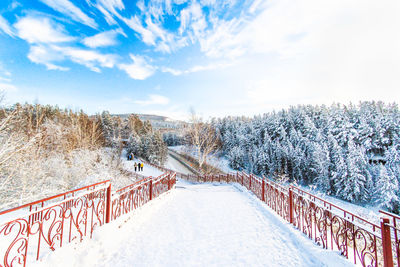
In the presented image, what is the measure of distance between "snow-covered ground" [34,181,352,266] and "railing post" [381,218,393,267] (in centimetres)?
61

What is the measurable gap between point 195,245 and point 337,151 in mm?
32771

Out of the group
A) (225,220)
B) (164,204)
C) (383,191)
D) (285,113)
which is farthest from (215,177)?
(285,113)

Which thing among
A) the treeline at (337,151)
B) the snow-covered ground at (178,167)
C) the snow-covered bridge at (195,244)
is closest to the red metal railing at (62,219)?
the snow-covered bridge at (195,244)

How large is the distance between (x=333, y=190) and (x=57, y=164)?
119 ft

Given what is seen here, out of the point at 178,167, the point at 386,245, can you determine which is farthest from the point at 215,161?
the point at 386,245

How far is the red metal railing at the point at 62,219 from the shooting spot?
2.42 metres

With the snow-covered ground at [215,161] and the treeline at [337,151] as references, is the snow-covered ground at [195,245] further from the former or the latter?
the treeline at [337,151]

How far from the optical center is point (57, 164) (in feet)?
40.9

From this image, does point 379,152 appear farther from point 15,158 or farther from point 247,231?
point 15,158

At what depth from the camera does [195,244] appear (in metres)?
3.91

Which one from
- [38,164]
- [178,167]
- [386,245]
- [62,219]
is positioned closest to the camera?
[386,245]

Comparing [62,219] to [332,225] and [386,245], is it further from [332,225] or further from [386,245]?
[332,225]

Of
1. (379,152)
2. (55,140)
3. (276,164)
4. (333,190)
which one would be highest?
(55,140)

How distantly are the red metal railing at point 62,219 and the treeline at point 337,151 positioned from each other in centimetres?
2383
